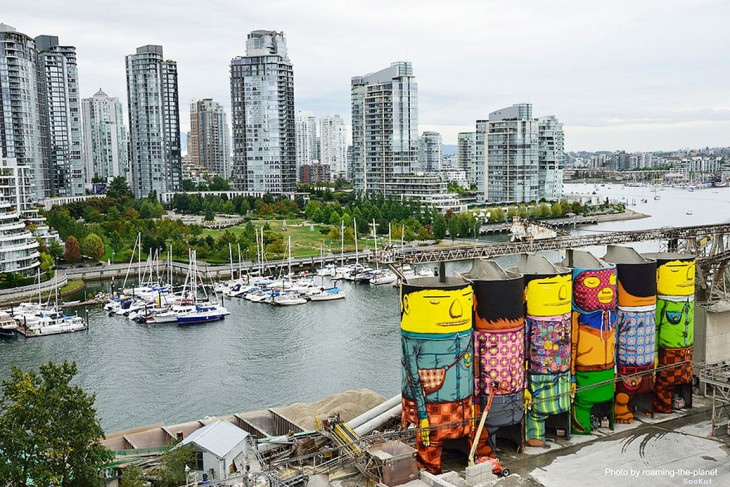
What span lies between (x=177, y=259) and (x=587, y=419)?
39.3 m

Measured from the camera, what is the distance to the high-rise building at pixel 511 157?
81812 millimetres

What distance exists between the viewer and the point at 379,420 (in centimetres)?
1603

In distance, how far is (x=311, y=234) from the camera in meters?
61.1

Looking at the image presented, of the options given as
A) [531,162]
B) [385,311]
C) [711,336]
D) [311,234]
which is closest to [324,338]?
[385,311]

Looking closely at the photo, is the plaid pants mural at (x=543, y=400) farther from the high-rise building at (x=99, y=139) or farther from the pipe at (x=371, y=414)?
the high-rise building at (x=99, y=139)

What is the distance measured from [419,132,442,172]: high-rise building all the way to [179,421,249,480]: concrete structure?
378ft

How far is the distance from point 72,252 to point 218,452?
37766 mm

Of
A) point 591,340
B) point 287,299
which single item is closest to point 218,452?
point 591,340

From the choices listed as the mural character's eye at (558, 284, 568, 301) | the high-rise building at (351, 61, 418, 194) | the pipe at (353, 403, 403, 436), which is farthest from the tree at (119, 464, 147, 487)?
the high-rise building at (351, 61, 418, 194)

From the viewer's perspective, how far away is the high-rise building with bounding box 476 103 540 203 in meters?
81.8

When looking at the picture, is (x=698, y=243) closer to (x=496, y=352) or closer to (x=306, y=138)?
(x=496, y=352)

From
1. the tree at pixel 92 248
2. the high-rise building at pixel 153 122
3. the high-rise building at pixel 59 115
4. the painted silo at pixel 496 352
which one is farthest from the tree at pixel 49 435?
the high-rise building at pixel 153 122

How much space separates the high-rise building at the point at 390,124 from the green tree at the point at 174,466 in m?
69.9

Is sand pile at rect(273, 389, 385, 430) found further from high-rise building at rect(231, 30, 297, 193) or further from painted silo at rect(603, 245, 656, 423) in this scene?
high-rise building at rect(231, 30, 297, 193)
